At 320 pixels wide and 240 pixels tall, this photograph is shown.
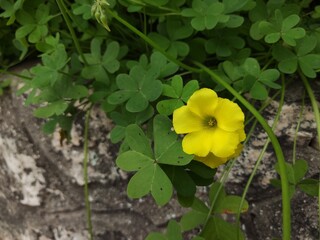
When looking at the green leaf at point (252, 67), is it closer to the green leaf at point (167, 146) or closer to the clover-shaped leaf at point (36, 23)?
the green leaf at point (167, 146)

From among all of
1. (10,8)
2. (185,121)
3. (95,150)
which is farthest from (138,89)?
(10,8)

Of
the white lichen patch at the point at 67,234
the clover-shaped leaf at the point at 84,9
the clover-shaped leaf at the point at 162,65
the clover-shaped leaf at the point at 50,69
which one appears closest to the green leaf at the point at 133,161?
the clover-shaped leaf at the point at 162,65

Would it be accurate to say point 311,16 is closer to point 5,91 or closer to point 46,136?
point 46,136

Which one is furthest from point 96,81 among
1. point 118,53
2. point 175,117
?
point 175,117

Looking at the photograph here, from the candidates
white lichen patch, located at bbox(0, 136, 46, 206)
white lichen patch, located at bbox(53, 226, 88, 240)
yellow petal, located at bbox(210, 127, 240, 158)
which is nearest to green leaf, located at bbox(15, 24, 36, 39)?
white lichen patch, located at bbox(0, 136, 46, 206)

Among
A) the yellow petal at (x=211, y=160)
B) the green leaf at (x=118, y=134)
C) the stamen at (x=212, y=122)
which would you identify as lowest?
the green leaf at (x=118, y=134)

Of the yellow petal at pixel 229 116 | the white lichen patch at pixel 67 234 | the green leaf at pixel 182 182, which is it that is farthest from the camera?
the white lichen patch at pixel 67 234

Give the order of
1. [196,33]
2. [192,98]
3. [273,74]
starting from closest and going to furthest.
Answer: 1. [192,98]
2. [273,74]
3. [196,33]

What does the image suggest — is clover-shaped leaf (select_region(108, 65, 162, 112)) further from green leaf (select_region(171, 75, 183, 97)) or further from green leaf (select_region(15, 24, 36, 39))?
green leaf (select_region(15, 24, 36, 39))
